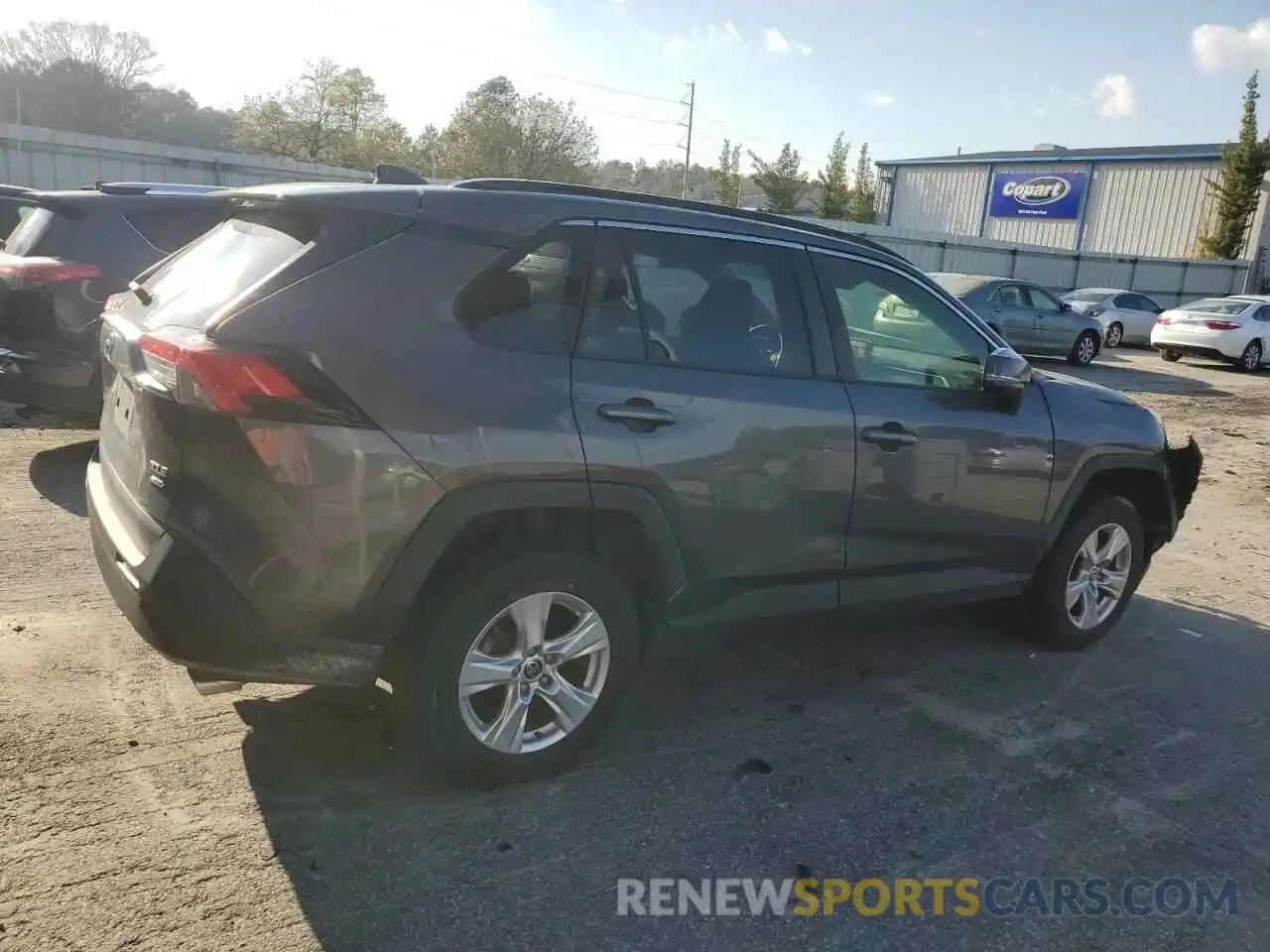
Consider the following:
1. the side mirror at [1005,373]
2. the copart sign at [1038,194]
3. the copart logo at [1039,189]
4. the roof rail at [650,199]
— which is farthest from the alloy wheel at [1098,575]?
the copart logo at [1039,189]

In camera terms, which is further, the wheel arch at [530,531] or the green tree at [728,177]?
the green tree at [728,177]

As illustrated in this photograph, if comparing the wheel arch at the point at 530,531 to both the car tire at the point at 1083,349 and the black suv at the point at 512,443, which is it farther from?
the car tire at the point at 1083,349

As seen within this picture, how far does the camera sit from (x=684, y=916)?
8.95 feet

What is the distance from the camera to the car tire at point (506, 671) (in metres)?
3.01

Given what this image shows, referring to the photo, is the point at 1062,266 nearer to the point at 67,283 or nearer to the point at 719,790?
the point at 67,283

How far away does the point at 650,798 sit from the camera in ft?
10.8

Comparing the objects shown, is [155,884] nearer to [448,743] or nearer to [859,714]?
[448,743]

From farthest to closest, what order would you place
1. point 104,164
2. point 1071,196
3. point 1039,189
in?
point 1039,189
point 1071,196
point 104,164

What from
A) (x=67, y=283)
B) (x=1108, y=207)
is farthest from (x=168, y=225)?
(x=1108, y=207)

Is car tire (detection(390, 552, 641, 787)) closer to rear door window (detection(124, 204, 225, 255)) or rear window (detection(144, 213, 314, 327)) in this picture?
rear window (detection(144, 213, 314, 327))

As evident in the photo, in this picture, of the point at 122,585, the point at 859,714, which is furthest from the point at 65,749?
the point at 859,714

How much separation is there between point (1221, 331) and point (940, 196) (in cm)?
3383

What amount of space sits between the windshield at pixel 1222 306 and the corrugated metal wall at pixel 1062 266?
7662mm

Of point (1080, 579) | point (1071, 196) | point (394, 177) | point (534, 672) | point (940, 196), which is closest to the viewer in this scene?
point (534, 672)
